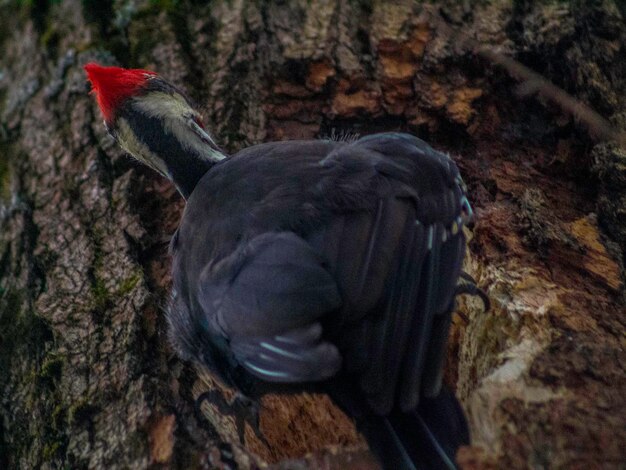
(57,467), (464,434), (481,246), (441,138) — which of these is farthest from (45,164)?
(464,434)

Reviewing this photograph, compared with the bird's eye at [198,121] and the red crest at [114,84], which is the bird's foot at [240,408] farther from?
the red crest at [114,84]

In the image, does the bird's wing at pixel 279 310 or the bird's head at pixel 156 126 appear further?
the bird's head at pixel 156 126

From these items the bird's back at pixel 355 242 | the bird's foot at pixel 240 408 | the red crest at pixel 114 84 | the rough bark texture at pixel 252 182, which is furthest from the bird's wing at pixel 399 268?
the red crest at pixel 114 84

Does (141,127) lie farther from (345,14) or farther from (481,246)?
(481,246)

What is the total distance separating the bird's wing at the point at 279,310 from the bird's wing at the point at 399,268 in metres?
0.09

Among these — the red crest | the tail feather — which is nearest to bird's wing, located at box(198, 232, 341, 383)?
the tail feather

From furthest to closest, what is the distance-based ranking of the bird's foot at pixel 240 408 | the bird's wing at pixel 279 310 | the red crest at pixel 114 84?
the red crest at pixel 114 84
the bird's foot at pixel 240 408
the bird's wing at pixel 279 310

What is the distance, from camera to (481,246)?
8.24ft

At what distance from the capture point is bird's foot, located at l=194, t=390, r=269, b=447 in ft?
7.44

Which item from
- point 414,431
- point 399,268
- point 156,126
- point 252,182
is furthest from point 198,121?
point 414,431

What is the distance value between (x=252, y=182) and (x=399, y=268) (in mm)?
622

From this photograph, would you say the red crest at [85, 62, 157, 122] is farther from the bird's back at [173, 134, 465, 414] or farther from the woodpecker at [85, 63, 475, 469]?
the bird's back at [173, 134, 465, 414]

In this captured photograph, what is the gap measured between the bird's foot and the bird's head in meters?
0.86

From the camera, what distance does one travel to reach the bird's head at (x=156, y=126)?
2.79m
